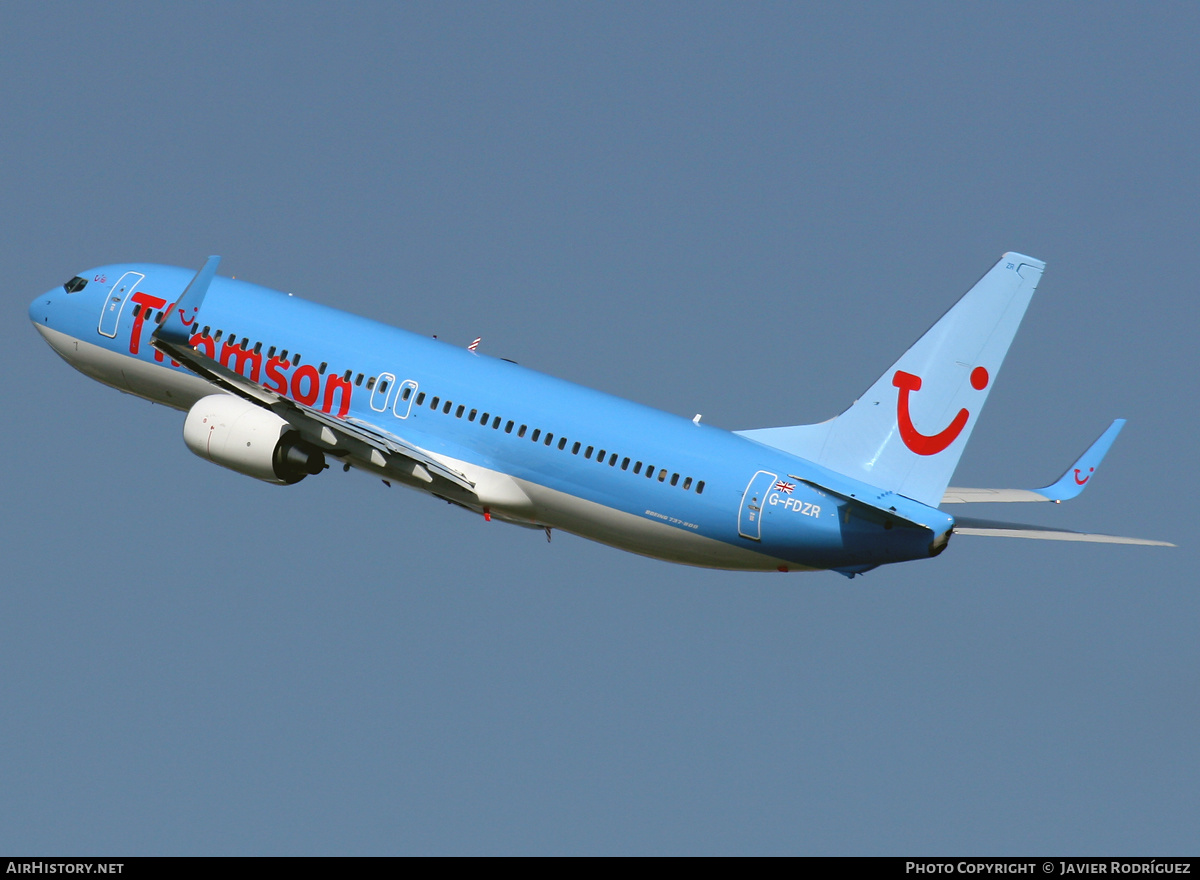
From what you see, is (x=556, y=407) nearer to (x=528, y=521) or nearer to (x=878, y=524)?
(x=528, y=521)

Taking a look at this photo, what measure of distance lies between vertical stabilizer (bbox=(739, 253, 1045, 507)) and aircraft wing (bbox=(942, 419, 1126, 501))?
242 centimetres

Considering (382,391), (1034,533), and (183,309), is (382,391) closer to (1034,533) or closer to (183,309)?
(183,309)

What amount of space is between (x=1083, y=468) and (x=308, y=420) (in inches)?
721

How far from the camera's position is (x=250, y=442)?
4512cm

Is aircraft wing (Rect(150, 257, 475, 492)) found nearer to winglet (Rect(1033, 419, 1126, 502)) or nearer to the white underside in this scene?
the white underside

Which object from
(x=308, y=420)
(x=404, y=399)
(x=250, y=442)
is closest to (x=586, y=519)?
(x=404, y=399)

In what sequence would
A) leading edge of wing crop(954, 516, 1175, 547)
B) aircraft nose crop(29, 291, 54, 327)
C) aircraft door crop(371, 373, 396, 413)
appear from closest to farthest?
1. leading edge of wing crop(954, 516, 1175, 547)
2. aircraft door crop(371, 373, 396, 413)
3. aircraft nose crop(29, 291, 54, 327)

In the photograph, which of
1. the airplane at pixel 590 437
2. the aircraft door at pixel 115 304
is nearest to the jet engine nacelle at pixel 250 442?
the airplane at pixel 590 437

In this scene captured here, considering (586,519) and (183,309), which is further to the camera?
(586,519)

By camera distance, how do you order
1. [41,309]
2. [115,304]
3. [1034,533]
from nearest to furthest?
[1034,533]
[115,304]
[41,309]

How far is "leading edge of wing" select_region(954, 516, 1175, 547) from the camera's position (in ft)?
133

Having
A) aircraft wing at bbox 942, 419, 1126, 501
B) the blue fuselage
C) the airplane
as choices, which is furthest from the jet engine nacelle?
aircraft wing at bbox 942, 419, 1126, 501
